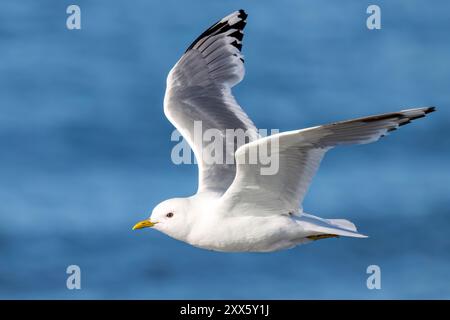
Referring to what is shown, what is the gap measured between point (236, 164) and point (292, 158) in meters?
0.57

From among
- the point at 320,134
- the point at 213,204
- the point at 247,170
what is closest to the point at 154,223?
the point at 213,204

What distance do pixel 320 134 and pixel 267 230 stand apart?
36.6 inches

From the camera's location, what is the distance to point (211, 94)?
774cm

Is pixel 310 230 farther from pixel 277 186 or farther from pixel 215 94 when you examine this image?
pixel 215 94

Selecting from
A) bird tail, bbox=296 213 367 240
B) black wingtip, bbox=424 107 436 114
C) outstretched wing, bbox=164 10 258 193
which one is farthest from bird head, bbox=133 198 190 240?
black wingtip, bbox=424 107 436 114

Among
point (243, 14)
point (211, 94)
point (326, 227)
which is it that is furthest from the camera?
point (243, 14)

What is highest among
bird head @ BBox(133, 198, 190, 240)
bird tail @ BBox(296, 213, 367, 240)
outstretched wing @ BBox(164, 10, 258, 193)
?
outstretched wing @ BBox(164, 10, 258, 193)

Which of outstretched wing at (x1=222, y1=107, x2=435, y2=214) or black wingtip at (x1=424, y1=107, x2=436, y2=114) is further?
outstretched wing at (x1=222, y1=107, x2=435, y2=214)

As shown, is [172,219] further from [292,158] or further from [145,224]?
[292,158]

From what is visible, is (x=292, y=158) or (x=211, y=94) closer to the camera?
(x=292, y=158)

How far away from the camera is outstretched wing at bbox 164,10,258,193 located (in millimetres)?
7324

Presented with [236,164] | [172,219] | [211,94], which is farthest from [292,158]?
[211,94]

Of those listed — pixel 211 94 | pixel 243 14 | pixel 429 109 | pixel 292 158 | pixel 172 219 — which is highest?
pixel 243 14

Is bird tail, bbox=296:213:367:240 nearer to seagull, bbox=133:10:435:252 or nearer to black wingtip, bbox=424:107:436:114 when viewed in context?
seagull, bbox=133:10:435:252
